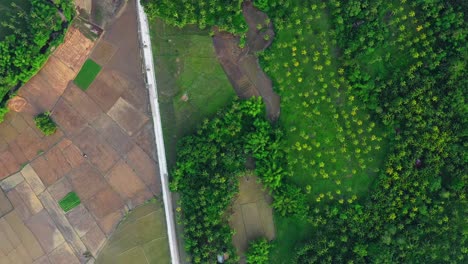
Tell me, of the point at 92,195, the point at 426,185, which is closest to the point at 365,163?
the point at 426,185

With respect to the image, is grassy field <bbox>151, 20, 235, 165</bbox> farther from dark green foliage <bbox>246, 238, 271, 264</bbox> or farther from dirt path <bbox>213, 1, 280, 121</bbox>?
dark green foliage <bbox>246, 238, 271, 264</bbox>

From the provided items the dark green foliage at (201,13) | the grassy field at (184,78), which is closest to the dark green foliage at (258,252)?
the grassy field at (184,78)

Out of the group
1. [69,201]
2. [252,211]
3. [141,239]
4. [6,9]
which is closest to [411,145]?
[252,211]

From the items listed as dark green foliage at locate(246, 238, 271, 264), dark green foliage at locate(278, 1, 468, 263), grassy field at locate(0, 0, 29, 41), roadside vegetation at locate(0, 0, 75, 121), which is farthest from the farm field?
grassy field at locate(0, 0, 29, 41)

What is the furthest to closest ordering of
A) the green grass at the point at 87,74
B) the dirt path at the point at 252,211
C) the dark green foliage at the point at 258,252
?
1. the green grass at the point at 87,74
2. the dirt path at the point at 252,211
3. the dark green foliage at the point at 258,252

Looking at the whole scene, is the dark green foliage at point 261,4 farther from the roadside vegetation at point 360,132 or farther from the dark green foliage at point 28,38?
the dark green foliage at point 28,38

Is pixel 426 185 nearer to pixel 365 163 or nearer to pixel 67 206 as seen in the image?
pixel 365 163
